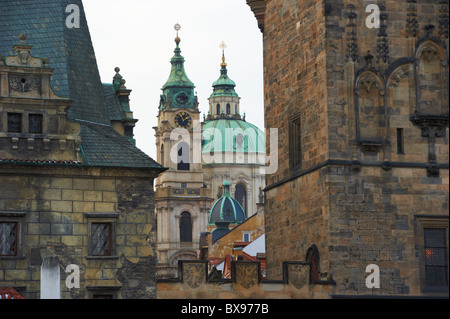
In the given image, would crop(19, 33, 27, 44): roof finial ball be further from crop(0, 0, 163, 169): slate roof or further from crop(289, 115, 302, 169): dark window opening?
crop(289, 115, 302, 169): dark window opening

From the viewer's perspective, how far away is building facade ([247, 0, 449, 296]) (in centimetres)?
4212

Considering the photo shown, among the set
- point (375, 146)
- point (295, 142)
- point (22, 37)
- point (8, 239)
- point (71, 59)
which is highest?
point (22, 37)

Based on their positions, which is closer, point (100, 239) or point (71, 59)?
point (100, 239)

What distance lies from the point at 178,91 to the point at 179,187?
1508cm

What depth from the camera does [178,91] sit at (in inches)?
7648

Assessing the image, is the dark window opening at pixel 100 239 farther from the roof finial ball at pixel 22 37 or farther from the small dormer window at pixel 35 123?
the roof finial ball at pixel 22 37

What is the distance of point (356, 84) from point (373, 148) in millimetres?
2230

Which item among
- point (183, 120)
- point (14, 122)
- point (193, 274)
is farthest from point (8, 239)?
point (183, 120)

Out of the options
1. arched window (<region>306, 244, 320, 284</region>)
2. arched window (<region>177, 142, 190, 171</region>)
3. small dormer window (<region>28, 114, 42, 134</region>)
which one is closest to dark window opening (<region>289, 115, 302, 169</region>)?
arched window (<region>306, 244, 320, 284</region>)

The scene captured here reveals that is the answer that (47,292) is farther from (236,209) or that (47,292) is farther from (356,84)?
(236,209)

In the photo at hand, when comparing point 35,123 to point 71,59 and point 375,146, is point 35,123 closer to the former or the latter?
point 71,59

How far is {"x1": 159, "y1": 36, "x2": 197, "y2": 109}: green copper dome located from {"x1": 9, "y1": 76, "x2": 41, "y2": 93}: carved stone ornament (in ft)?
488
